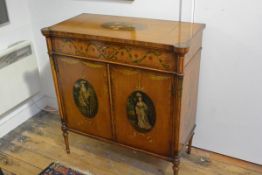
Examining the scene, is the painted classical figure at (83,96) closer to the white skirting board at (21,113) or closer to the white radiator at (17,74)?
the white radiator at (17,74)

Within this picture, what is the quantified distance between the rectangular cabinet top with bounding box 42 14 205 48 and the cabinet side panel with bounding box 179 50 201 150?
16 cm

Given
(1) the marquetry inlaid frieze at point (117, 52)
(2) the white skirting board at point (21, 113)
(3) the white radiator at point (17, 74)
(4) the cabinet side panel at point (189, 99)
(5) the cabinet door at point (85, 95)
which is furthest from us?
(2) the white skirting board at point (21, 113)

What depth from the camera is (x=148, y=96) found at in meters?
1.55

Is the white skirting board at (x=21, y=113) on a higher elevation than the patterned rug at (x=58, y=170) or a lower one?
higher

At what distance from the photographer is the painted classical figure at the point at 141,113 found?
1.59 m

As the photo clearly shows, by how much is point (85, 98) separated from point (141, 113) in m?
0.40

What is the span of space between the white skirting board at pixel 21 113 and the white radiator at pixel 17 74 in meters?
0.08

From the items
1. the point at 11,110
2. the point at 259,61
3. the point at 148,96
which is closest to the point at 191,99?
the point at 148,96

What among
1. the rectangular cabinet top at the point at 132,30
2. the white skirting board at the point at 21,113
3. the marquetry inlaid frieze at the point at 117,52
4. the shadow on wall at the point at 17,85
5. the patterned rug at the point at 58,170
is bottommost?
the patterned rug at the point at 58,170

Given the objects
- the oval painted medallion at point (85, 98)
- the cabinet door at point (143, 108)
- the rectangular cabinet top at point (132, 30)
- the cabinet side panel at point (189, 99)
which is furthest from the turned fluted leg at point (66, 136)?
the cabinet side panel at point (189, 99)

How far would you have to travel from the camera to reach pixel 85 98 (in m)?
1.80

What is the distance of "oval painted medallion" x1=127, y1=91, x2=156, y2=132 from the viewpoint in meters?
1.57

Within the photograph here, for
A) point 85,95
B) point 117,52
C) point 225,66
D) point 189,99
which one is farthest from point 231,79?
point 85,95

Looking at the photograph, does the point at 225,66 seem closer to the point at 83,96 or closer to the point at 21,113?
the point at 83,96
